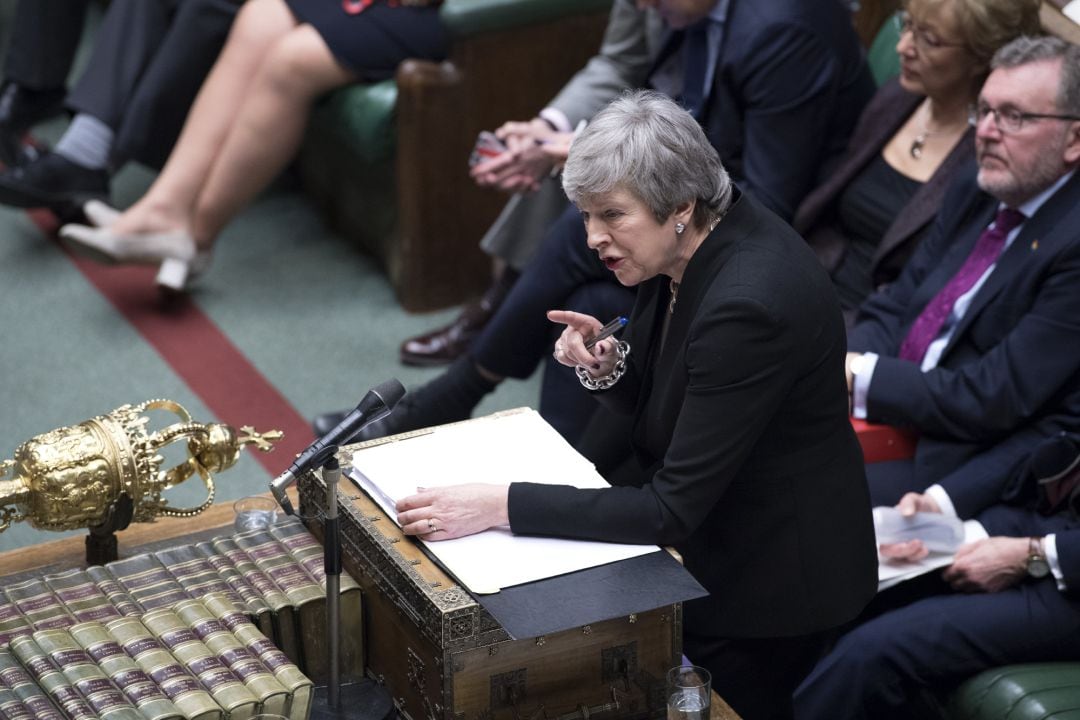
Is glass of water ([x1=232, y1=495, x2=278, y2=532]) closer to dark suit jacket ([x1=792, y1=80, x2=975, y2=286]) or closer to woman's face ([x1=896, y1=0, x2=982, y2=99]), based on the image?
dark suit jacket ([x1=792, y1=80, x2=975, y2=286])

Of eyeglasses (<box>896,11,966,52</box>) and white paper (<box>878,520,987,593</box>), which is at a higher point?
eyeglasses (<box>896,11,966,52</box>)

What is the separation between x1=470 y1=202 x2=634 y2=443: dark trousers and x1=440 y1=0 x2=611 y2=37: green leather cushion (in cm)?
85

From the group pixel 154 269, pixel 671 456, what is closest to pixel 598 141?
pixel 671 456

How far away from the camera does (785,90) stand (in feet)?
10.9

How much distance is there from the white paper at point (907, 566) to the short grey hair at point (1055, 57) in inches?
30.1

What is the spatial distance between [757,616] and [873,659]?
1.23ft

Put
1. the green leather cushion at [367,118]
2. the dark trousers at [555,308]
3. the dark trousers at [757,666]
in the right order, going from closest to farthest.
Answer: the dark trousers at [757,666] → the dark trousers at [555,308] → the green leather cushion at [367,118]

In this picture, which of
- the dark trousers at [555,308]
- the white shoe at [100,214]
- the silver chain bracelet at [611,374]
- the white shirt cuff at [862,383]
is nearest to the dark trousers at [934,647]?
the white shirt cuff at [862,383]

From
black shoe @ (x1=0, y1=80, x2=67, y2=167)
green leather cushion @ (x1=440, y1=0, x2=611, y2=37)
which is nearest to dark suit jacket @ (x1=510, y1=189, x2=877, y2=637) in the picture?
green leather cushion @ (x1=440, y1=0, x2=611, y2=37)

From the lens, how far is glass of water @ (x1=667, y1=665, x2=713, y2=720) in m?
1.94

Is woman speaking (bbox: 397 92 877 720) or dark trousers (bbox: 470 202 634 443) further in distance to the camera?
dark trousers (bbox: 470 202 634 443)

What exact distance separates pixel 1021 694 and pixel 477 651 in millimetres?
907

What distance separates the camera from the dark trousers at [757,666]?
230 cm

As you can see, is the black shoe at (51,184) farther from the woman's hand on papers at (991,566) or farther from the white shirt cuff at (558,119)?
the woman's hand on papers at (991,566)
